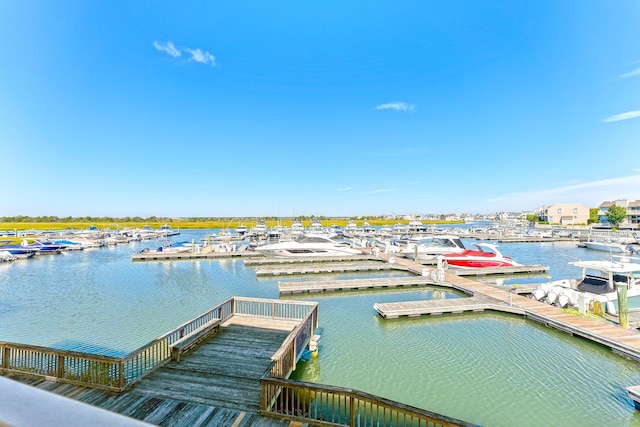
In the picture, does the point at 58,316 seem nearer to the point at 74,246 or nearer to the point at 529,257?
the point at 74,246

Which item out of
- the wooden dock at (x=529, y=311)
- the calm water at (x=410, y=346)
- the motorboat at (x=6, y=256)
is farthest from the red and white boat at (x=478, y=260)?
the motorboat at (x=6, y=256)

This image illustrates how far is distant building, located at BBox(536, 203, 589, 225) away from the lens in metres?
90.8

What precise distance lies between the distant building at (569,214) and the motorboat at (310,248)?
3536 inches

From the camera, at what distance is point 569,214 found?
301ft

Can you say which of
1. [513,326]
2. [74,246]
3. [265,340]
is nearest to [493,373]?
[513,326]

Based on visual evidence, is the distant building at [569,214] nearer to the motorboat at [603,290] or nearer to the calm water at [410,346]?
the motorboat at [603,290]

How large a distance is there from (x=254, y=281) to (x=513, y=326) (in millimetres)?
15648

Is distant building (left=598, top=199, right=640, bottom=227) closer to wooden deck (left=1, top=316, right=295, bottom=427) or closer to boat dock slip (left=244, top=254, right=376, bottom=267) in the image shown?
boat dock slip (left=244, top=254, right=376, bottom=267)

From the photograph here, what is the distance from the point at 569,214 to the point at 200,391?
113950mm

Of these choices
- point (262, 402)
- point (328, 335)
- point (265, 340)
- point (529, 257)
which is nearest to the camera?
point (262, 402)

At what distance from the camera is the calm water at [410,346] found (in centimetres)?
800

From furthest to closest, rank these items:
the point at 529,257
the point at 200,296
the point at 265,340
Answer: the point at 529,257 → the point at 200,296 → the point at 265,340

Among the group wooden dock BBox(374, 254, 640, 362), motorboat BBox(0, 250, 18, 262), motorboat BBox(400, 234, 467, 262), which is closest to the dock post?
wooden dock BBox(374, 254, 640, 362)

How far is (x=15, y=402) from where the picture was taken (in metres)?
0.76
